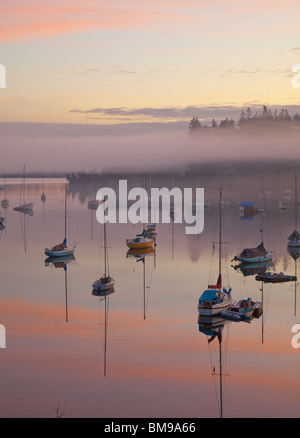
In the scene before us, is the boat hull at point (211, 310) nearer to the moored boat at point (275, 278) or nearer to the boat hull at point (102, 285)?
the boat hull at point (102, 285)

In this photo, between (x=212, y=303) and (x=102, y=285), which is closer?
(x=212, y=303)

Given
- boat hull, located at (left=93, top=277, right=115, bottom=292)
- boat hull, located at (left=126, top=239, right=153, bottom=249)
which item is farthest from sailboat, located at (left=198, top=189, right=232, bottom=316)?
boat hull, located at (left=126, top=239, right=153, bottom=249)

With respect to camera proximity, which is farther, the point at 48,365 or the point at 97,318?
the point at 97,318

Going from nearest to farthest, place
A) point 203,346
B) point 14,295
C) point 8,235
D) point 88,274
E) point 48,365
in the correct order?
1. point 48,365
2. point 203,346
3. point 14,295
4. point 88,274
5. point 8,235

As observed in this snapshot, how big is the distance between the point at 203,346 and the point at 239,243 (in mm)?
49123

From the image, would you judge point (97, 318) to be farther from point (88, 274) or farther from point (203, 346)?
point (88, 274)

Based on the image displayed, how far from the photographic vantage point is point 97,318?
1692 inches

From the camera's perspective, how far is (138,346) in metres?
36.6

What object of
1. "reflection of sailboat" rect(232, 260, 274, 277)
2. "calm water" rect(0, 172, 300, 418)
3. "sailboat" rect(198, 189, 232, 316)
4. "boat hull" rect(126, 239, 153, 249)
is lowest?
"calm water" rect(0, 172, 300, 418)

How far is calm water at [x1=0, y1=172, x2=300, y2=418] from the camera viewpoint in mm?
28484

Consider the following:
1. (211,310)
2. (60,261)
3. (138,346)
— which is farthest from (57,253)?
(138,346)

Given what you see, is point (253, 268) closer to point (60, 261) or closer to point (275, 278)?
point (275, 278)

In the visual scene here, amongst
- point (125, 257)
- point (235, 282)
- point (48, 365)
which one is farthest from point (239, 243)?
point (48, 365)

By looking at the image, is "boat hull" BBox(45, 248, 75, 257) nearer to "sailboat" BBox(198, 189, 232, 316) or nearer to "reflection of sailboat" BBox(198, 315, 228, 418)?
"sailboat" BBox(198, 189, 232, 316)
